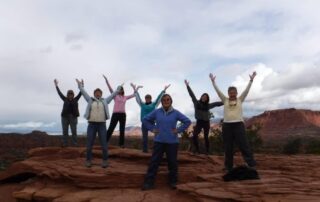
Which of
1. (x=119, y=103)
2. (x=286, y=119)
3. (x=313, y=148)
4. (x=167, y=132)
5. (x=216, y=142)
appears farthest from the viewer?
(x=286, y=119)

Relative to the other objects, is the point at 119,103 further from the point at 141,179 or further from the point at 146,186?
the point at 146,186

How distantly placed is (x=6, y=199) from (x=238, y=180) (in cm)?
846

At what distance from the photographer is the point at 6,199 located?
15367 mm

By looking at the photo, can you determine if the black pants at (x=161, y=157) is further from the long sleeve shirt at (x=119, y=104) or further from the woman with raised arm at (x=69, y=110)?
the woman with raised arm at (x=69, y=110)

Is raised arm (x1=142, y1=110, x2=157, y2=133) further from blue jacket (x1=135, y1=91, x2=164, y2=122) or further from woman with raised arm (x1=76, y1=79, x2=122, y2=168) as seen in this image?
blue jacket (x1=135, y1=91, x2=164, y2=122)

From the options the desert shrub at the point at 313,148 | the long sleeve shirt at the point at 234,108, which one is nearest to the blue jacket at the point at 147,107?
the long sleeve shirt at the point at 234,108

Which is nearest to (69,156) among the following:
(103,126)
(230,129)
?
(103,126)

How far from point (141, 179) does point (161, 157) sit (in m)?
1.50

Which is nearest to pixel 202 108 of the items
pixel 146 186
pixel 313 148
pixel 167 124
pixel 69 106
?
pixel 167 124

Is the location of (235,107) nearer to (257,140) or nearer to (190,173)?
(190,173)

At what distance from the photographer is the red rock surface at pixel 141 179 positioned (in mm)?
10996

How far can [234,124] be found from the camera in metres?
12.5

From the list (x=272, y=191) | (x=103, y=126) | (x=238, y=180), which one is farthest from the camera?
(x=103, y=126)

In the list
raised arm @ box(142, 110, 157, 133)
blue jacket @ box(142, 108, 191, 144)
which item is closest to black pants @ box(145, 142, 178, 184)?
blue jacket @ box(142, 108, 191, 144)
